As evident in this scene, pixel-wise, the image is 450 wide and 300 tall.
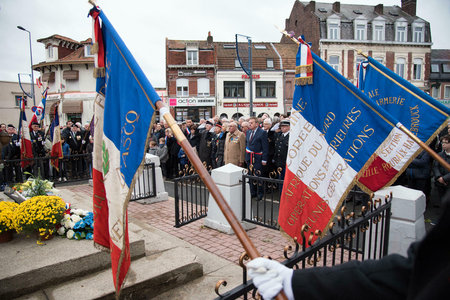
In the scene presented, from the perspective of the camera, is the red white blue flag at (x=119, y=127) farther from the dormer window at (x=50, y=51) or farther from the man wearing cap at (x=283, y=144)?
the dormer window at (x=50, y=51)

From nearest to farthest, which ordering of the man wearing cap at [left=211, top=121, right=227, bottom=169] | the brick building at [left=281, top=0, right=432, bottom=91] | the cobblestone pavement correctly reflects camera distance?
the cobblestone pavement < the man wearing cap at [left=211, top=121, right=227, bottom=169] < the brick building at [left=281, top=0, right=432, bottom=91]

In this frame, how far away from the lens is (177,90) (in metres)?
33.0

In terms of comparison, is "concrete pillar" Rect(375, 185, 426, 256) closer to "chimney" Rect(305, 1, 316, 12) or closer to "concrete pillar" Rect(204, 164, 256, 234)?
"concrete pillar" Rect(204, 164, 256, 234)

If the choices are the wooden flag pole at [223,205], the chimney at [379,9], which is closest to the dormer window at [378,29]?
the chimney at [379,9]

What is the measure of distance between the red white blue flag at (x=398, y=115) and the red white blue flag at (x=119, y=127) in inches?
86.7

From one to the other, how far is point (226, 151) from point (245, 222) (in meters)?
3.15

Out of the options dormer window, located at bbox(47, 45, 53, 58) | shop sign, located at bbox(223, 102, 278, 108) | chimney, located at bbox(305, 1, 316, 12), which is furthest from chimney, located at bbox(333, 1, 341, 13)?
dormer window, located at bbox(47, 45, 53, 58)

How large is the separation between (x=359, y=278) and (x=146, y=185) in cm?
736

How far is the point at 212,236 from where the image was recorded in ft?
18.2

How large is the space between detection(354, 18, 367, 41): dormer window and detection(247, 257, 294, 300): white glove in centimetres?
3641

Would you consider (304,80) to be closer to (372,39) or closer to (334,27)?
(334,27)

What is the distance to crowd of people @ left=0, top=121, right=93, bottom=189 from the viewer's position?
9.57 metres

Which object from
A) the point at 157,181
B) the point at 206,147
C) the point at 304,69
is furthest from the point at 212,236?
the point at 206,147

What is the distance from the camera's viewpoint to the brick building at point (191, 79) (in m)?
32.9
